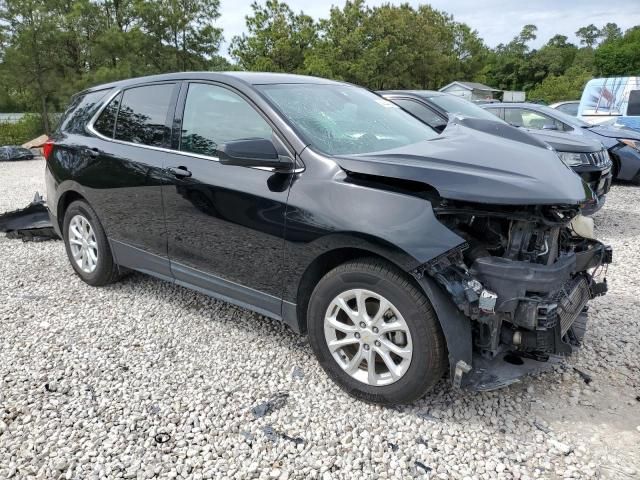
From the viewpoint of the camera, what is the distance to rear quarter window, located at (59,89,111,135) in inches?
162

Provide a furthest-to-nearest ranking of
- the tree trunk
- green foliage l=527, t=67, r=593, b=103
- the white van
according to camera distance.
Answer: green foliage l=527, t=67, r=593, b=103, the tree trunk, the white van

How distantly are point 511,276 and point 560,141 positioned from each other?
485cm

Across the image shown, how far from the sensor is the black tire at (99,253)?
4.05m

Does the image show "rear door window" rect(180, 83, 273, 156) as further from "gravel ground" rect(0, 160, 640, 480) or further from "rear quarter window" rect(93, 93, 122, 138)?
"gravel ground" rect(0, 160, 640, 480)

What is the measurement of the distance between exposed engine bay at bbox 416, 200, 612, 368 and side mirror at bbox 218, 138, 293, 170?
922 millimetres

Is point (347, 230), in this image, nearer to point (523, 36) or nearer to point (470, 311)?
point (470, 311)

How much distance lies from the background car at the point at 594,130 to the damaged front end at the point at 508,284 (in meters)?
6.52

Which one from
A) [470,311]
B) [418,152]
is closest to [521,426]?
[470,311]

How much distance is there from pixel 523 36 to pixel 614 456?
322ft

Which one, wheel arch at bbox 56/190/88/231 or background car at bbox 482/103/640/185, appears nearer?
wheel arch at bbox 56/190/88/231

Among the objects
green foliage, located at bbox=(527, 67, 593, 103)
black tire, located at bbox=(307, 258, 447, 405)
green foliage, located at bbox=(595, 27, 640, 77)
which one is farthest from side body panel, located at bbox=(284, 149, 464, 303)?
green foliage, located at bbox=(595, 27, 640, 77)

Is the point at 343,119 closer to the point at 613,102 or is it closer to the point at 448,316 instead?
the point at 448,316

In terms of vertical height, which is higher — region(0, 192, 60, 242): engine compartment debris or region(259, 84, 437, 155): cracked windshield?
region(259, 84, 437, 155): cracked windshield

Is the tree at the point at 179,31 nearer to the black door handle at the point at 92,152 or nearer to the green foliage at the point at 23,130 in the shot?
the green foliage at the point at 23,130
